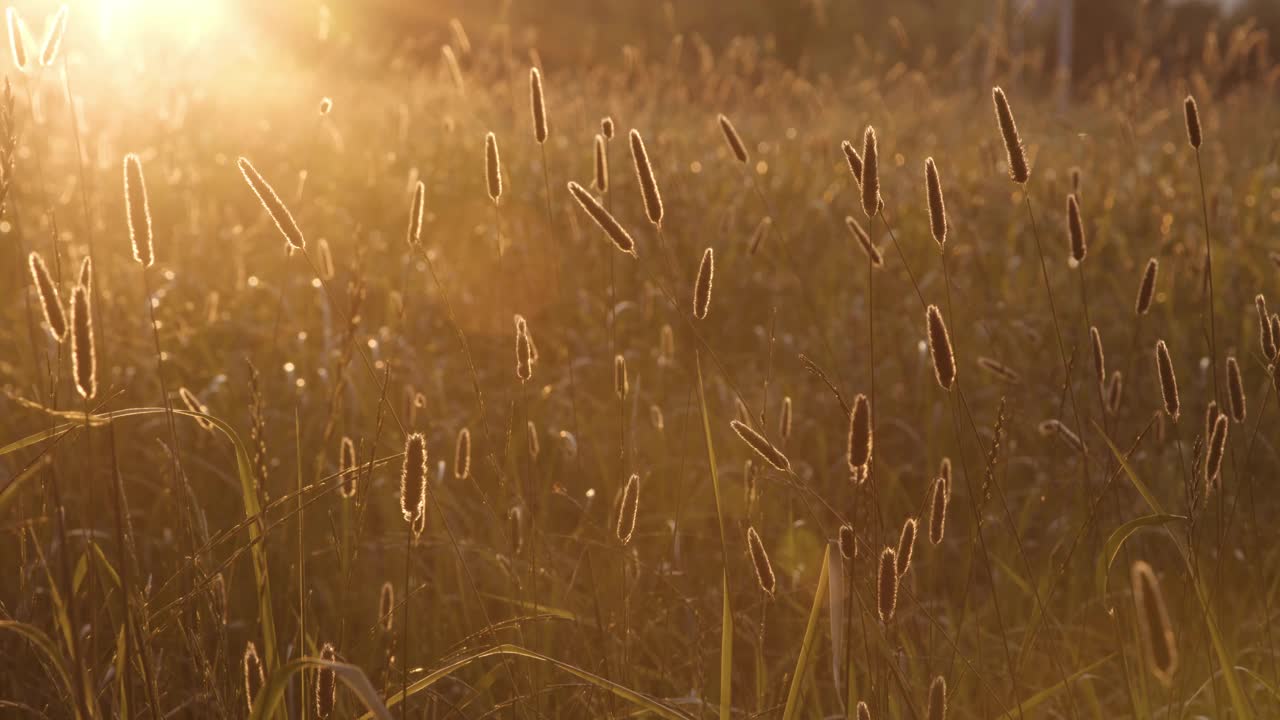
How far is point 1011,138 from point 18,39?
122cm

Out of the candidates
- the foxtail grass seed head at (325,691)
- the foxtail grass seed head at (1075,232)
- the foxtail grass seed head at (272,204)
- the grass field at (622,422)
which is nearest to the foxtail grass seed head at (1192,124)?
the grass field at (622,422)

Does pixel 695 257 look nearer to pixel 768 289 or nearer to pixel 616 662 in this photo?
pixel 768 289

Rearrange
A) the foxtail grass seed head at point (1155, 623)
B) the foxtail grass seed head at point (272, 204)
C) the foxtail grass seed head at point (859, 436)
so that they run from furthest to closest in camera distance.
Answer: the foxtail grass seed head at point (272, 204) → the foxtail grass seed head at point (859, 436) → the foxtail grass seed head at point (1155, 623)

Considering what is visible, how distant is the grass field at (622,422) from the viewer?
1298 mm

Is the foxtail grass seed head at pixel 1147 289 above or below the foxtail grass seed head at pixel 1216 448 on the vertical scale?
above

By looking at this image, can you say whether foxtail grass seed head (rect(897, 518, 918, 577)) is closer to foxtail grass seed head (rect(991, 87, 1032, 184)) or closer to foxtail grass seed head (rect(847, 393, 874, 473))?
foxtail grass seed head (rect(847, 393, 874, 473))

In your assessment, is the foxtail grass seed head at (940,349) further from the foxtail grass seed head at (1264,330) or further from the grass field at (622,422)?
the foxtail grass seed head at (1264,330)

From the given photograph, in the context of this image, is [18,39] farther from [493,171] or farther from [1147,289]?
[1147,289]

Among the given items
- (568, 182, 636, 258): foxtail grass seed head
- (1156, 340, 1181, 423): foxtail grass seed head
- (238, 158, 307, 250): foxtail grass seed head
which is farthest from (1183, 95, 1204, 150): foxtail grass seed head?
(238, 158, 307, 250): foxtail grass seed head

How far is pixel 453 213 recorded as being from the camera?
471 centimetres

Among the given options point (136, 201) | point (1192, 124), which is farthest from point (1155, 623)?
point (136, 201)

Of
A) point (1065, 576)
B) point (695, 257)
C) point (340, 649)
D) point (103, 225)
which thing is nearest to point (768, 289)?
point (695, 257)

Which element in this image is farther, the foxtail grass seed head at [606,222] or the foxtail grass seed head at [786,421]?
the foxtail grass seed head at [786,421]

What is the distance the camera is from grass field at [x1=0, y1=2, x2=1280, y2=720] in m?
1.30
